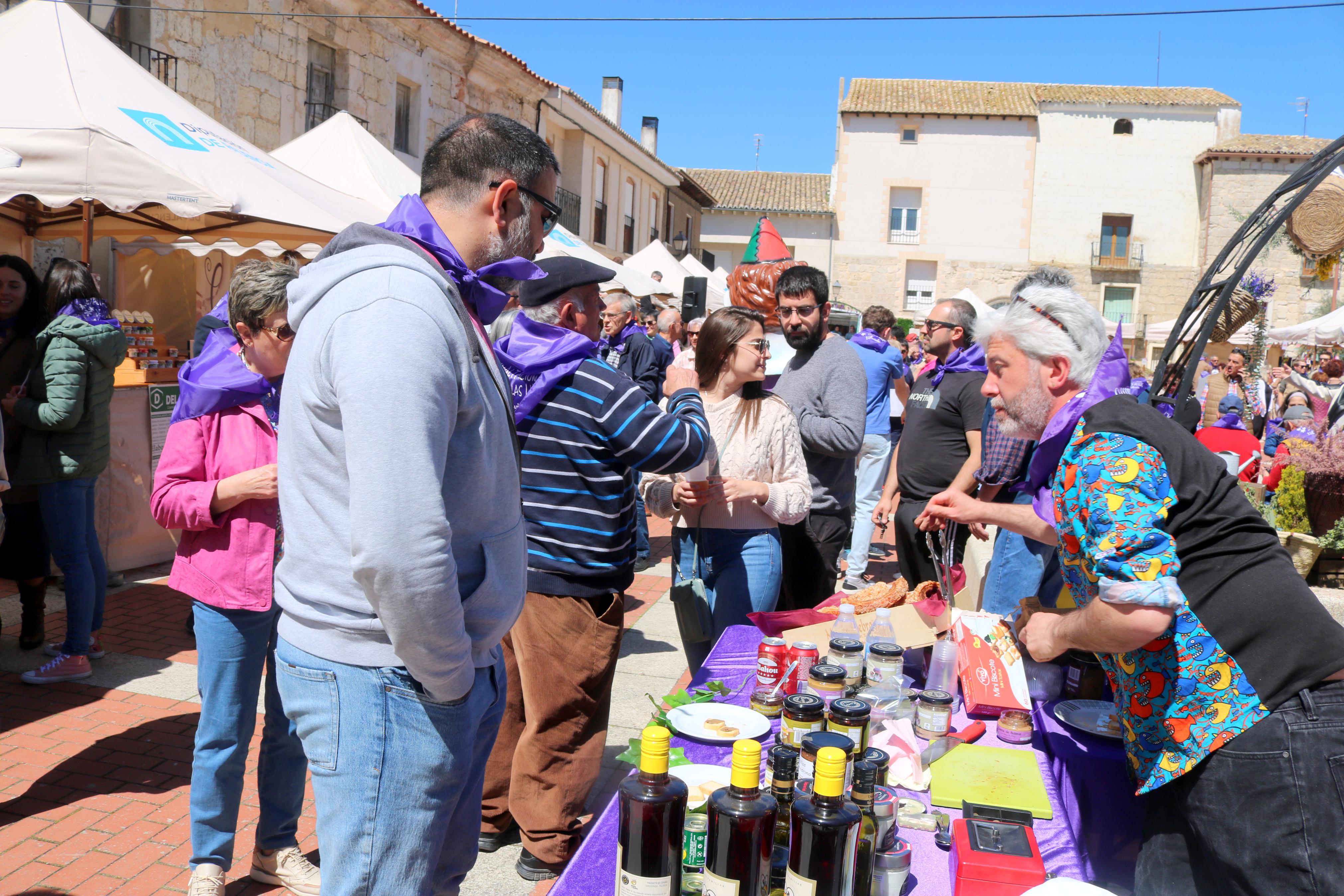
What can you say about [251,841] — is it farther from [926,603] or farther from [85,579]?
[926,603]

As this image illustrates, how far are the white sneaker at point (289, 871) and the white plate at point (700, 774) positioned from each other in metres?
1.55

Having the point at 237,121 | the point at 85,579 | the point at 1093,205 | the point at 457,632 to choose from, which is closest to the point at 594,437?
the point at 457,632

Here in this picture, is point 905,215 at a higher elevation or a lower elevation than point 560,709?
higher

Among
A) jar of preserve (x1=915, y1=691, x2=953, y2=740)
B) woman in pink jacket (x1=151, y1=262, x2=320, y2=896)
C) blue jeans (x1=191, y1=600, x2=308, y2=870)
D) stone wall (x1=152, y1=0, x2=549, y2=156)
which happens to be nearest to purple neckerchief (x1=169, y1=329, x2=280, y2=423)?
woman in pink jacket (x1=151, y1=262, x2=320, y2=896)

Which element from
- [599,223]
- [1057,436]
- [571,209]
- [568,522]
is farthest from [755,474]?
[599,223]

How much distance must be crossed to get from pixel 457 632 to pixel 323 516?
323mm

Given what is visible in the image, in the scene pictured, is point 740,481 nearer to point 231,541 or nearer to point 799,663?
point 799,663

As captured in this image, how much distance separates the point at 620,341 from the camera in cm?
801

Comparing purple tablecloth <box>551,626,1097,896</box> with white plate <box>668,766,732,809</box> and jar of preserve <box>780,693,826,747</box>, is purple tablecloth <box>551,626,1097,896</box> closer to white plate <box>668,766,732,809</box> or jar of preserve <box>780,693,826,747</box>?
white plate <box>668,766,732,809</box>

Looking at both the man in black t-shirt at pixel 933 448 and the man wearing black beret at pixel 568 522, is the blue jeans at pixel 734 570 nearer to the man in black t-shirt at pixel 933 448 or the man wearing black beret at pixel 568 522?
the man wearing black beret at pixel 568 522

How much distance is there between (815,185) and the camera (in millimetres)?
43844

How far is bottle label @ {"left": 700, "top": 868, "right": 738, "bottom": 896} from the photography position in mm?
1438

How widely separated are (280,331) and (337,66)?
1282cm

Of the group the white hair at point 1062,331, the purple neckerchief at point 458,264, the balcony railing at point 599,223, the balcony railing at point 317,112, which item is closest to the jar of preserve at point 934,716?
the white hair at point 1062,331
